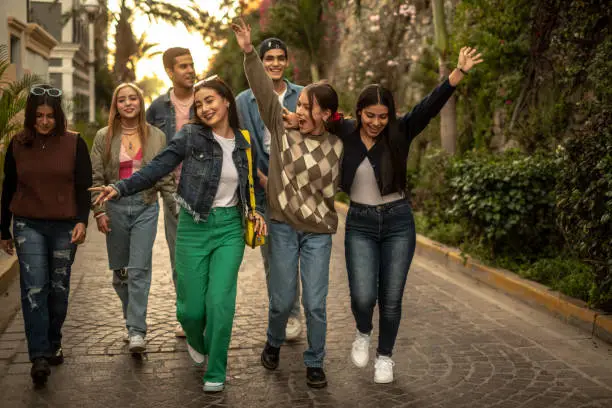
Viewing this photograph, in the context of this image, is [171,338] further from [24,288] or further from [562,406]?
[562,406]

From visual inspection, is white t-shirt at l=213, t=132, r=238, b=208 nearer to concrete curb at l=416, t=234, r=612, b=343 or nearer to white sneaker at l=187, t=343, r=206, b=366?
white sneaker at l=187, t=343, r=206, b=366

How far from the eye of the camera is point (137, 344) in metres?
5.49

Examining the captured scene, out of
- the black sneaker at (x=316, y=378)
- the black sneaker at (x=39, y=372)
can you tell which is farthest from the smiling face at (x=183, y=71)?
the black sneaker at (x=316, y=378)

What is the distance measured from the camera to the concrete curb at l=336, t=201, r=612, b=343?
630 cm

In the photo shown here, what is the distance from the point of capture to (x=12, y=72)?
1266 cm

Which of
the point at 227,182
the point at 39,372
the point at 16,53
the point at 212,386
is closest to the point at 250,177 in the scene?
the point at 227,182

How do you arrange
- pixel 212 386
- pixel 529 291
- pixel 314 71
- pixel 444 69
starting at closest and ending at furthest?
pixel 212 386 → pixel 529 291 → pixel 444 69 → pixel 314 71

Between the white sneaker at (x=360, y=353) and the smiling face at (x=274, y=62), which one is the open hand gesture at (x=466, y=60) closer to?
the smiling face at (x=274, y=62)

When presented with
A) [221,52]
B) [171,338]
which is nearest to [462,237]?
[171,338]

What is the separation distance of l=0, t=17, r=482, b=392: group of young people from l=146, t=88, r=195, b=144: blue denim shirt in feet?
2.89

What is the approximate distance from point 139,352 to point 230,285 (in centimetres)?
120

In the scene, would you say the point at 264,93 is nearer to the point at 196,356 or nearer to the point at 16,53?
the point at 196,356

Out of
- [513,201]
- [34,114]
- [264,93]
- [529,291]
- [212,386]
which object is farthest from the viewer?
[513,201]

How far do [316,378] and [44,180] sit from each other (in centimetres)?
211
